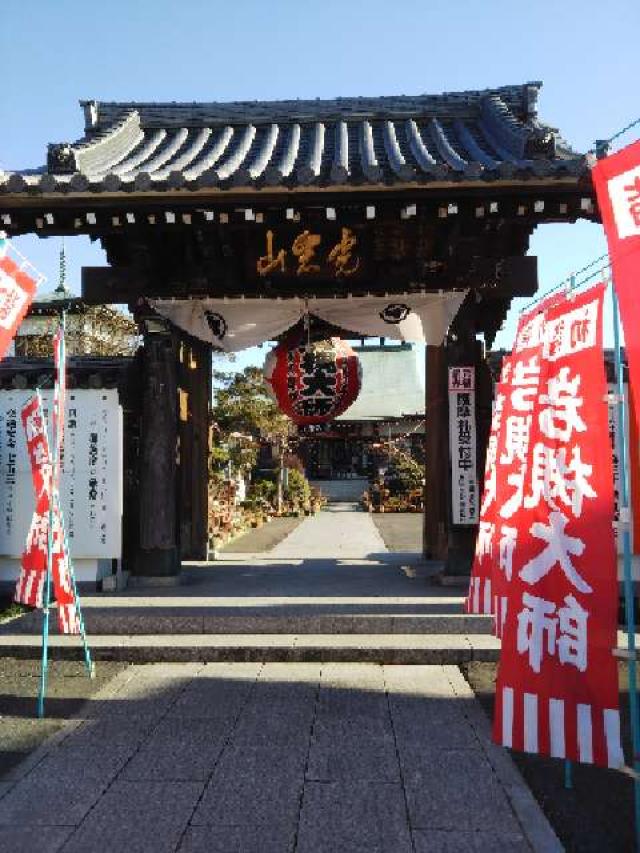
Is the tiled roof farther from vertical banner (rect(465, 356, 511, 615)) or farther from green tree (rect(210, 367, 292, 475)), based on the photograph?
green tree (rect(210, 367, 292, 475))

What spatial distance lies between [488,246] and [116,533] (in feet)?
18.6

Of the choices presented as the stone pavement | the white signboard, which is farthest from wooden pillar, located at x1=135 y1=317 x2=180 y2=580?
the stone pavement

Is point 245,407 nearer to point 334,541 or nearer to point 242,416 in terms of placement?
point 242,416

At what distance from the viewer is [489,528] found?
4.84 metres

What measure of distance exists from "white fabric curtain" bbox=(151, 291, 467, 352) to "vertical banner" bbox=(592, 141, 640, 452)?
18.3ft

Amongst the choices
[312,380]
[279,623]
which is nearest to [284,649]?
[279,623]

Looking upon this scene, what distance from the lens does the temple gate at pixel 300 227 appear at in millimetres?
7453

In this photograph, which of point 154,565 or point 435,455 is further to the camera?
point 435,455

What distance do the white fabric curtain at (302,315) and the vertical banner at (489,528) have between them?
3.88 metres

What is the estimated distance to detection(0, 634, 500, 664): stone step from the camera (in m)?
6.66

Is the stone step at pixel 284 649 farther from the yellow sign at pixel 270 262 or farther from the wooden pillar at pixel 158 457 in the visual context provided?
the yellow sign at pixel 270 262

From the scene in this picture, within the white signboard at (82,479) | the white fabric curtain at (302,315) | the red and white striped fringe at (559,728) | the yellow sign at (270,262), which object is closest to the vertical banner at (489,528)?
the red and white striped fringe at (559,728)

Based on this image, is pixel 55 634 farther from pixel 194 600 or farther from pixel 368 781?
pixel 368 781

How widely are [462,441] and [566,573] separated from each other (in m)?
5.11
